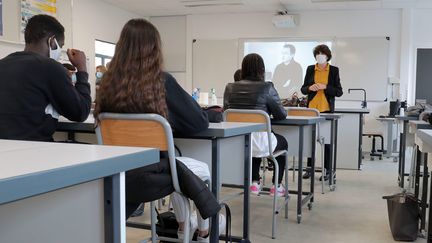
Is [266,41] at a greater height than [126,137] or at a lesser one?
greater

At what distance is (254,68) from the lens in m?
3.12

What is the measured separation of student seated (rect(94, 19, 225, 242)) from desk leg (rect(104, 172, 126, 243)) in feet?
2.04

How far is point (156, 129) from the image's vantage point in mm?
1596

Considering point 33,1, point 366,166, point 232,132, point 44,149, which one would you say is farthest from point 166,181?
point 366,166

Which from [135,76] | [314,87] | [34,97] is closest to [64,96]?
[34,97]

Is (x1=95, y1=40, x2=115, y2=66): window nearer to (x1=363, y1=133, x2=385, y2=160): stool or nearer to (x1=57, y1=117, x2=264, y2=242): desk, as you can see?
(x1=363, y1=133, x2=385, y2=160): stool

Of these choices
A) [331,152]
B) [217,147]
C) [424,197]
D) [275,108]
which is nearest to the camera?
[217,147]

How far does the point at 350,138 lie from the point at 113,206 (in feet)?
15.8

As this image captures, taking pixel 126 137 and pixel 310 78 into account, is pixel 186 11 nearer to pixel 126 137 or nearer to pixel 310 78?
pixel 310 78

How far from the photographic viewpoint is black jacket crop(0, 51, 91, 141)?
1674 millimetres

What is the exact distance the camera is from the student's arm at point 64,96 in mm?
1733

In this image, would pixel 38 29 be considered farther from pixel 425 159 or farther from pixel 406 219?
pixel 406 219

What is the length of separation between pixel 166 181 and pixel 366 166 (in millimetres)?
4804

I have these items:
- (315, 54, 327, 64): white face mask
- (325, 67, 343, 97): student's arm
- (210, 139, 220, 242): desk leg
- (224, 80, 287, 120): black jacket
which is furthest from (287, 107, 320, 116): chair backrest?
(210, 139, 220, 242): desk leg
